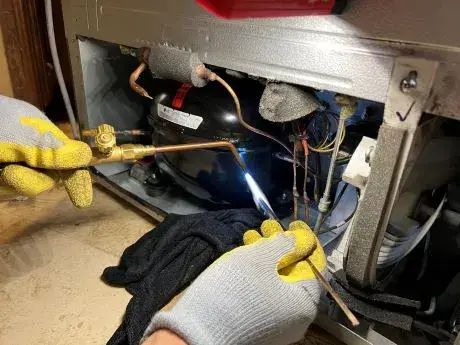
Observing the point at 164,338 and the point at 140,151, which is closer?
the point at 164,338

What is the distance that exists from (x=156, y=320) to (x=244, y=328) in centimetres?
11

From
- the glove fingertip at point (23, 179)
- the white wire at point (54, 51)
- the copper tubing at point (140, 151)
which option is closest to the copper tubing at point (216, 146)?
the copper tubing at point (140, 151)

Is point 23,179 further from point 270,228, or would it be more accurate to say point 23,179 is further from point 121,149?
point 270,228

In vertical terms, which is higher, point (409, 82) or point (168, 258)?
point (409, 82)

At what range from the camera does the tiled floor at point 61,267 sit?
631 mm

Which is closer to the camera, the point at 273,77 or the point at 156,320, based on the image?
the point at 156,320

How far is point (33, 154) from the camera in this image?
0.57 m

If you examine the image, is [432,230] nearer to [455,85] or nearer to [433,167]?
[433,167]

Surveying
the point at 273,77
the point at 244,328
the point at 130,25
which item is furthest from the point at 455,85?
the point at 130,25

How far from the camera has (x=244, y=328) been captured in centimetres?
46

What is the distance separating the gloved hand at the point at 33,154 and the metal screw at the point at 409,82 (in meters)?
0.46

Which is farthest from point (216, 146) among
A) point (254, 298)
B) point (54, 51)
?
point (54, 51)

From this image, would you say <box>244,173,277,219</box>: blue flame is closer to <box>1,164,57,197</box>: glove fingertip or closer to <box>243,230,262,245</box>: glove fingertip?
<box>243,230,262,245</box>: glove fingertip

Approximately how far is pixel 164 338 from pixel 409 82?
15.4 inches
